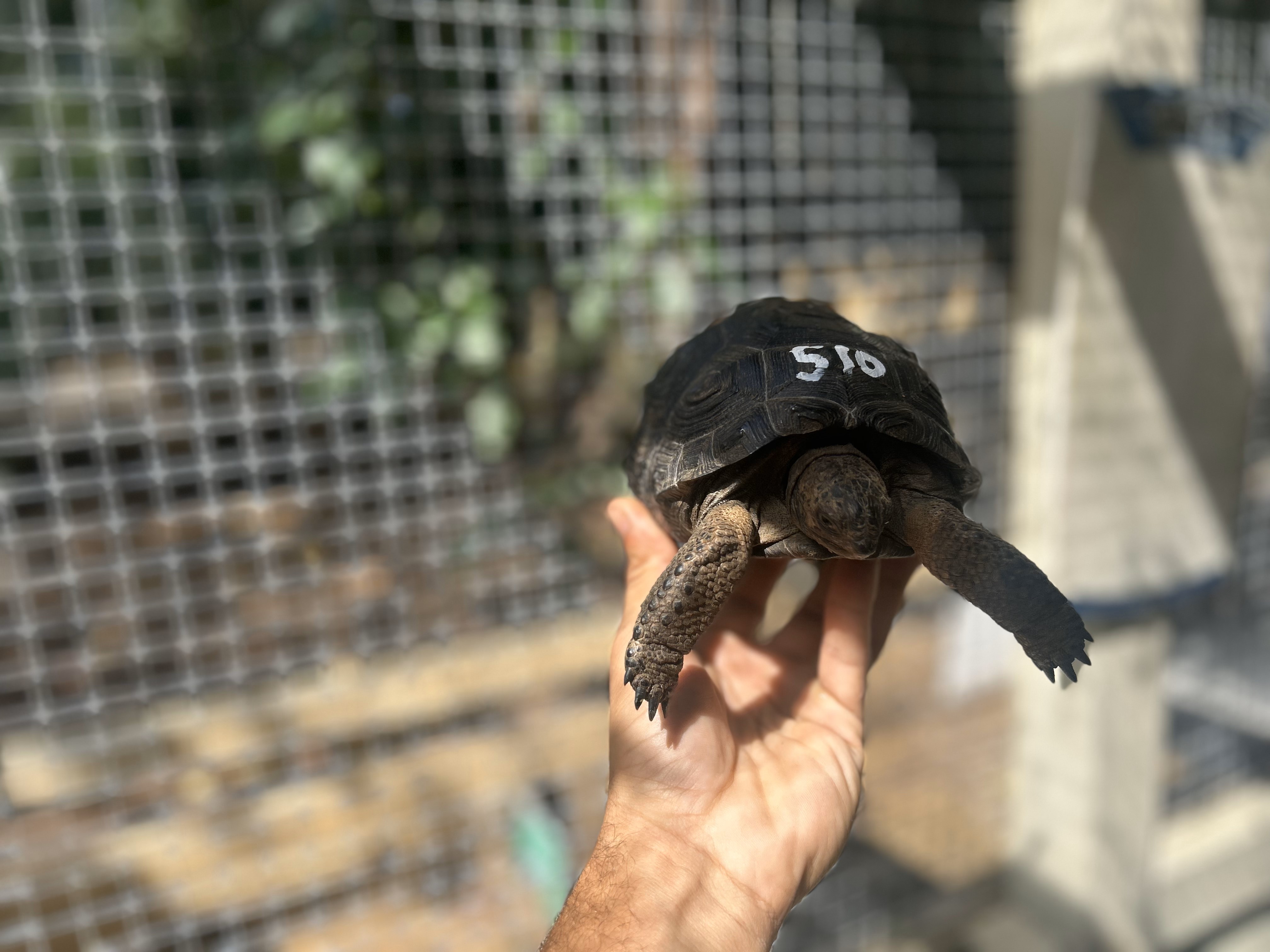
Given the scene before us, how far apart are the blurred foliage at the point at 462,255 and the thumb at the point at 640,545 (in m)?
0.78

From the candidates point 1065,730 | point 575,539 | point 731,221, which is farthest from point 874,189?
point 1065,730

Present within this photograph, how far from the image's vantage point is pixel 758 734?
3.50ft

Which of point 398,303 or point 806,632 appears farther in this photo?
point 398,303

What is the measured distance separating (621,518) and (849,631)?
0.33 metres

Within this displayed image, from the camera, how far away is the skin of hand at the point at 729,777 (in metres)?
0.87

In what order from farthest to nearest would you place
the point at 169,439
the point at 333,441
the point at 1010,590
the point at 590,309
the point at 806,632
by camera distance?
the point at 590,309 < the point at 333,441 < the point at 169,439 < the point at 806,632 < the point at 1010,590

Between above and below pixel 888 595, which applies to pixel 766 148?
above

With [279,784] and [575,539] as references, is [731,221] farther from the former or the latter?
[279,784]

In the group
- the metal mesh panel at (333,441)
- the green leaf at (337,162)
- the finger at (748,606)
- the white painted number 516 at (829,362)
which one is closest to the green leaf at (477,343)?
the metal mesh panel at (333,441)

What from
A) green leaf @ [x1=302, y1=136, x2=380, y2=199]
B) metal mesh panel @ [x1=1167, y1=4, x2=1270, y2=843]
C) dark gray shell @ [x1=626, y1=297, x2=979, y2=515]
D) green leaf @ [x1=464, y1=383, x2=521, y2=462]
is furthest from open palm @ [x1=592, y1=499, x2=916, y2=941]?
metal mesh panel @ [x1=1167, y1=4, x2=1270, y2=843]

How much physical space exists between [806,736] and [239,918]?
133cm

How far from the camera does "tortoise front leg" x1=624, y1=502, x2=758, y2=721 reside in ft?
2.91

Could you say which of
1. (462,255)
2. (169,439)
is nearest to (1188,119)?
(462,255)

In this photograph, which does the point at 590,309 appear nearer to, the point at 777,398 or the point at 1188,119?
the point at 777,398
